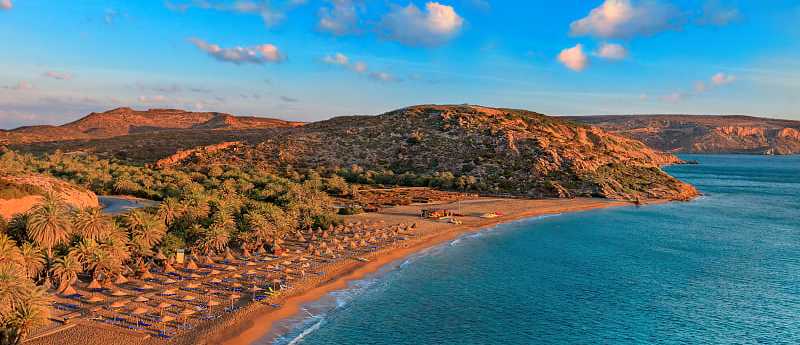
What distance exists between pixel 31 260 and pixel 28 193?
23461 millimetres

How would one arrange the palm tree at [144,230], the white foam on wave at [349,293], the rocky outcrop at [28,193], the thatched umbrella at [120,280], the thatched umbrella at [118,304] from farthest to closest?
the rocky outcrop at [28,193], the palm tree at [144,230], the thatched umbrella at [120,280], the thatched umbrella at [118,304], the white foam on wave at [349,293]

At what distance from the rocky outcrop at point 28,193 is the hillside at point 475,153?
7258 cm

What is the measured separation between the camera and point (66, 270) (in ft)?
122

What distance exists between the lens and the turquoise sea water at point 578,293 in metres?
33.4

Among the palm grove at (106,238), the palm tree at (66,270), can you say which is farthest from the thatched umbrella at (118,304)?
the palm tree at (66,270)

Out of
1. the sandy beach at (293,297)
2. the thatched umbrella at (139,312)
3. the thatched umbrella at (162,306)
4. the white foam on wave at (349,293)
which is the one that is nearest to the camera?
the sandy beach at (293,297)

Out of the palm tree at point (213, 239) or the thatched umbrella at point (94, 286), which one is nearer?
the thatched umbrella at point (94, 286)

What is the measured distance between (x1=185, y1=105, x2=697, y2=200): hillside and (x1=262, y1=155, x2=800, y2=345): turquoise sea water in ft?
152

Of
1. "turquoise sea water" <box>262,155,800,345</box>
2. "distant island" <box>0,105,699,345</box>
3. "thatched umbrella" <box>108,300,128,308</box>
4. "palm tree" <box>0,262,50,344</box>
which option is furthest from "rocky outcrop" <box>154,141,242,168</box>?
"palm tree" <box>0,262,50,344</box>

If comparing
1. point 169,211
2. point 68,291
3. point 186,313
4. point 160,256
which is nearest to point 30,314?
point 186,313

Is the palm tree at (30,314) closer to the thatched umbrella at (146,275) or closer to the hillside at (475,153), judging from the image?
the thatched umbrella at (146,275)

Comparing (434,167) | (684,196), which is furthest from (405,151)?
(684,196)

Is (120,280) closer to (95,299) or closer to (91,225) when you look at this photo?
(95,299)

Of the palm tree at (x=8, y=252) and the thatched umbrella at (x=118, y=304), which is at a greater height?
the palm tree at (x=8, y=252)
